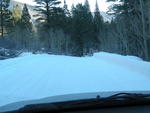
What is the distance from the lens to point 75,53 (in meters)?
51.6

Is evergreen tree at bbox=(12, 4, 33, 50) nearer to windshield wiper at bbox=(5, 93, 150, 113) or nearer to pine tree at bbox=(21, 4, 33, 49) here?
pine tree at bbox=(21, 4, 33, 49)

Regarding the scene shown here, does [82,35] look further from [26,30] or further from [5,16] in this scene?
[5,16]

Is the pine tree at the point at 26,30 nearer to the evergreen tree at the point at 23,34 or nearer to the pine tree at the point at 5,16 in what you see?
the evergreen tree at the point at 23,34

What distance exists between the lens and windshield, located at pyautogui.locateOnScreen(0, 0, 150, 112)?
8.97m

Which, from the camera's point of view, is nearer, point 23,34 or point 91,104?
point 91,104

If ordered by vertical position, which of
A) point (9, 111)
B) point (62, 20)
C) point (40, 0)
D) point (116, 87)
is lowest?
point (116, 87)

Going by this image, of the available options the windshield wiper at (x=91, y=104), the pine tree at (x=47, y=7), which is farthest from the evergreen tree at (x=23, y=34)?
the windshield wiper at (x=91, y=104)

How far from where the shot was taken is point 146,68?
1193cm

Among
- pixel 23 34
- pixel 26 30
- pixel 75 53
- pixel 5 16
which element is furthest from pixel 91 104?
pixel 26 30

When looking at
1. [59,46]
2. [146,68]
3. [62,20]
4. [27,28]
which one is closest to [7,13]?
[27,28]

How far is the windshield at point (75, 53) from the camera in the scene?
29.4ft

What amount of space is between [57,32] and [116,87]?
40.9 meters

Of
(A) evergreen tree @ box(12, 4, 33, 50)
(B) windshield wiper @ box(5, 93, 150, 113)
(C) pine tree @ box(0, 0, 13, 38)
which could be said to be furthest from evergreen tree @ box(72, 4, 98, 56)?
(B) windshield wiper @ box(5, 93, 150, 113)

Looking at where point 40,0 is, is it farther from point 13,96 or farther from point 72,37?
point 13,96
